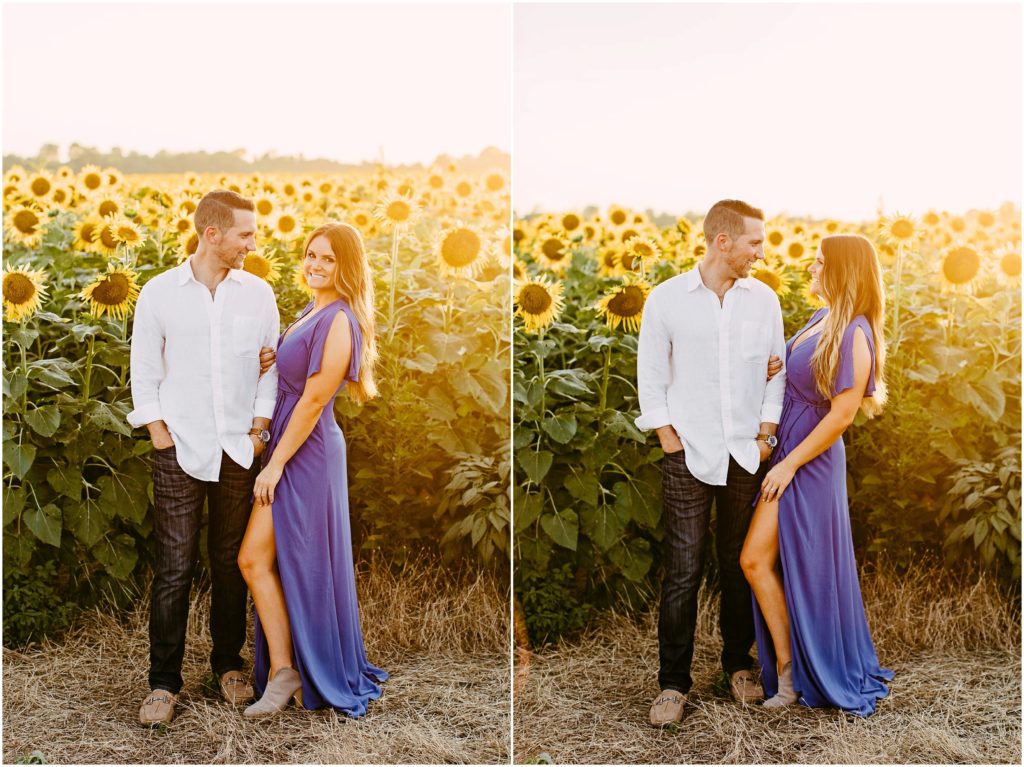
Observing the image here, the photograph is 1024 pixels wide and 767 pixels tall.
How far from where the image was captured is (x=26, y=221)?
418 cm

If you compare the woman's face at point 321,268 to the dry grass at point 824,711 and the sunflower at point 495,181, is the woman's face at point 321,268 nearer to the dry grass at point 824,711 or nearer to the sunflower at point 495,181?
the sunflower at point 495,181

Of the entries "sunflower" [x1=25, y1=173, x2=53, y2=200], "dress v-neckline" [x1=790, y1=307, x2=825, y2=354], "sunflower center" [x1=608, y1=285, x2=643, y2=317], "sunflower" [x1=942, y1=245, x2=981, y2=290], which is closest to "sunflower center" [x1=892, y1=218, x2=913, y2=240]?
"sunflower" [x1=942, y1=245, x2=981, y2=290]

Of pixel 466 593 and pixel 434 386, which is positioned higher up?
pixel 434 386

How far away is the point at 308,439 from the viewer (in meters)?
3.61

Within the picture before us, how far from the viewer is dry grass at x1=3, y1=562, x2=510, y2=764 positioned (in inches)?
145

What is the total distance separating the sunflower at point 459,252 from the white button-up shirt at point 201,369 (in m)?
0.78

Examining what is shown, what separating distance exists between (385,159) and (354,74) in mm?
365

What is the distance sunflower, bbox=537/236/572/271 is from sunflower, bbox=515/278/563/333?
0.47 meters

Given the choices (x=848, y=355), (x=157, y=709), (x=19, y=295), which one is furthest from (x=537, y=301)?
(x=157, y=709)

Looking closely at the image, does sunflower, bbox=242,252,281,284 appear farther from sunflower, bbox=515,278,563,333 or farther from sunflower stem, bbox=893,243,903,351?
sunflower stem, bbox=893,243,903,351

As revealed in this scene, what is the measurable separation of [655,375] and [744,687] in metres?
1.28

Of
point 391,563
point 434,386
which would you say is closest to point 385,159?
point 434,386

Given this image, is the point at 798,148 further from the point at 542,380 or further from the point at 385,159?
the point at 385,159

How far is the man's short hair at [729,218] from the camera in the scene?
3.65 m
